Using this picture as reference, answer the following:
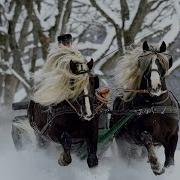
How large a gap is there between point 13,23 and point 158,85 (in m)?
7.82

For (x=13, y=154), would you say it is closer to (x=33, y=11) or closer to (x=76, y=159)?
(x=76, y=159)

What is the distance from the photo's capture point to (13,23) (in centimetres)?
1359

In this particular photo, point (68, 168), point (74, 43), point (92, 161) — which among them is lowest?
point (74, 43)

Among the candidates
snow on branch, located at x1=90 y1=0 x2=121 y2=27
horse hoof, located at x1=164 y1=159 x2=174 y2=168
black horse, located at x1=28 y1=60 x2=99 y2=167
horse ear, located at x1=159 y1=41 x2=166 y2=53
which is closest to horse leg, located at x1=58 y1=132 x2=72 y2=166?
black horse, located at x1=28 y1=60 x2=99 y2=167

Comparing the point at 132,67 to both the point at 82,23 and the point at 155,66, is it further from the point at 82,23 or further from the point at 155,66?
the point at 82,23

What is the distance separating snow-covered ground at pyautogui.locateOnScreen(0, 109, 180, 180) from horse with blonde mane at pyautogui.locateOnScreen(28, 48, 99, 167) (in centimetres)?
37

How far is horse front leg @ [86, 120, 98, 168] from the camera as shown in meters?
6.44

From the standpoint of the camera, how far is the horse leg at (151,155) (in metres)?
6.27

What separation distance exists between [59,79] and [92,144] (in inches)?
30.2

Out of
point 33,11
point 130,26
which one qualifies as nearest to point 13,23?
point 33,11

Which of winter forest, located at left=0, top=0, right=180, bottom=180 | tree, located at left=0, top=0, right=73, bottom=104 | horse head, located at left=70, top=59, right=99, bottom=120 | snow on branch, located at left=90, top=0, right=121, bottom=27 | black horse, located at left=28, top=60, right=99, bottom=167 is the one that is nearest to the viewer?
horse head, located at left=70, top=59, right=99, bottom=120

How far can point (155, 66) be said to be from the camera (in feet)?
21.1

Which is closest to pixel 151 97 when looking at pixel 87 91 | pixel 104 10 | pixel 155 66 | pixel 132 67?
pixel 155 66

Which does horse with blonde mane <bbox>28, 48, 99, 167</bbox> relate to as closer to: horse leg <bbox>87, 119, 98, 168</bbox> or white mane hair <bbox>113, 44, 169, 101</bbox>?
horse leg <bbox>87, 119, 98, 168</bbox>
